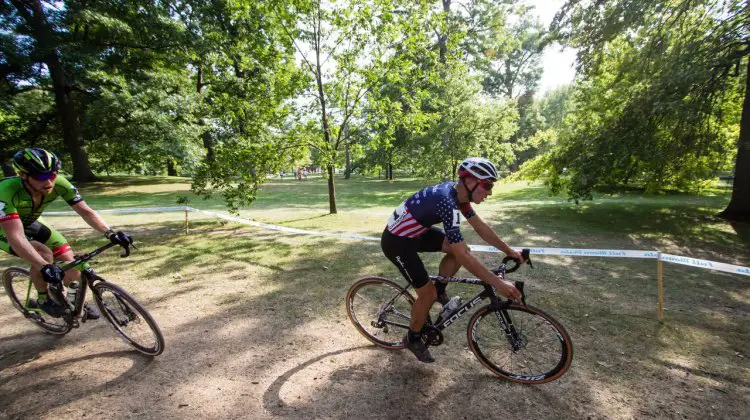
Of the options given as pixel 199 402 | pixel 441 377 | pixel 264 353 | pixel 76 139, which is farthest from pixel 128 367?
pixel 76 139

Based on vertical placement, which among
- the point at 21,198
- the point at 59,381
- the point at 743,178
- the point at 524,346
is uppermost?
the point at 21,198

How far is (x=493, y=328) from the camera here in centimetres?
435

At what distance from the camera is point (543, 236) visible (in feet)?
34.1

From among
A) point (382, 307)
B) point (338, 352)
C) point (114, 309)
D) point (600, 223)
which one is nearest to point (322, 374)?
point (338, 352)

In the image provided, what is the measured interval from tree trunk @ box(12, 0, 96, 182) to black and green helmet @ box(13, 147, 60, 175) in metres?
23.2

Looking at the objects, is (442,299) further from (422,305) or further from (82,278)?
(82,278)

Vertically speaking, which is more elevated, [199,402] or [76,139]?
[76,139]

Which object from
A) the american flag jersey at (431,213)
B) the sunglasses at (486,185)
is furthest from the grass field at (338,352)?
the sunglasses at (486,185)

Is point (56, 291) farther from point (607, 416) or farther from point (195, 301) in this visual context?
point (607, 416)

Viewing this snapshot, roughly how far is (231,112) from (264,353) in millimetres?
9245

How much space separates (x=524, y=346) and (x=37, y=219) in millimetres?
5994

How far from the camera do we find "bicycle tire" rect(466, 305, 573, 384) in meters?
3.30

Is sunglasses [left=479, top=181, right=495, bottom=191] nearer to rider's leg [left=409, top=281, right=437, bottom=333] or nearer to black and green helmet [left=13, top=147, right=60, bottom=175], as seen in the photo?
rider's leg [left=409, top=281, right=437, bottom=333]

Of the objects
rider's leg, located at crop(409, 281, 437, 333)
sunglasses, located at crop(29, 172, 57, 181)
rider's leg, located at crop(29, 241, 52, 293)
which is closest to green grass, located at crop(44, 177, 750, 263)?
rider's leg, located at crop(409, 281, 437, 333)
